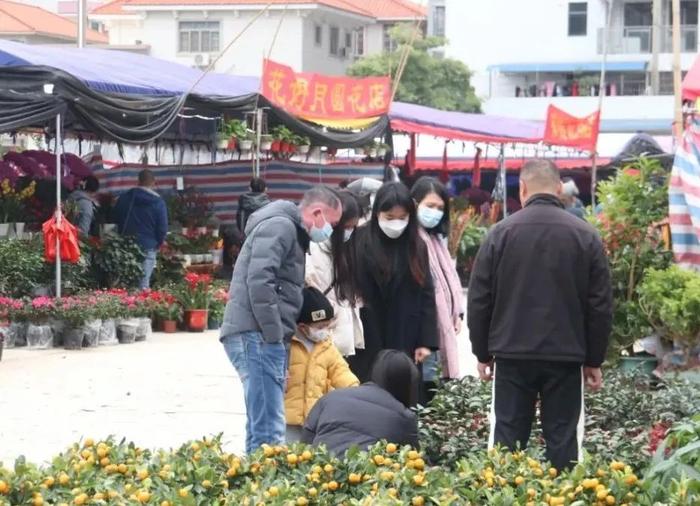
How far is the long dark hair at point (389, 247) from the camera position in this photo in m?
8.36

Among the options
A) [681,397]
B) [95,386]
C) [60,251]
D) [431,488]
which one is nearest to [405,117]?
[60,251]

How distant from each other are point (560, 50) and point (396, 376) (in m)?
55.2

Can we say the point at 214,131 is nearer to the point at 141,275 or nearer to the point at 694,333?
the point at 141,275

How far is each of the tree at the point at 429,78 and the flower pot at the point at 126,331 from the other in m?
38.7

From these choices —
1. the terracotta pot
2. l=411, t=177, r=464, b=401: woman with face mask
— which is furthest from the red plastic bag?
l=411, t=177, r=464, b=401: woman with face mask

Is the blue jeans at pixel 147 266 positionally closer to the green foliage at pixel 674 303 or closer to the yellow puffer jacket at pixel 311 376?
the green foliage at pixel 674 303

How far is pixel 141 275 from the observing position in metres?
17.3

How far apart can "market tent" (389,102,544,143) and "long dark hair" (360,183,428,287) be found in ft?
50.9

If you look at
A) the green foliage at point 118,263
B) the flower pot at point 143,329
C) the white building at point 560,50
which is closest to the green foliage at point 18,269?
the flower pot at point 143,329

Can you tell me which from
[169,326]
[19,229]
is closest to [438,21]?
[169,326]

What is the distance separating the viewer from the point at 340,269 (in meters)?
8.39

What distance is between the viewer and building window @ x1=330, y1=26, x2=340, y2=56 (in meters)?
66.9

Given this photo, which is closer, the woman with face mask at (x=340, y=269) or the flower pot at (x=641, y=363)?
the woman with face mask at (x=340, y=269)

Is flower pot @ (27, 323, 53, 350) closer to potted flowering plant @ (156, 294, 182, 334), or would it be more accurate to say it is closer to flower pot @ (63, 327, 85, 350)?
flower pot @ (63, 327, 85, 350)
